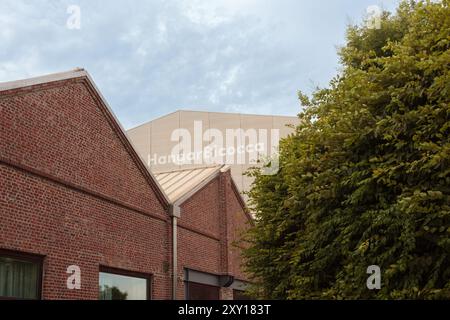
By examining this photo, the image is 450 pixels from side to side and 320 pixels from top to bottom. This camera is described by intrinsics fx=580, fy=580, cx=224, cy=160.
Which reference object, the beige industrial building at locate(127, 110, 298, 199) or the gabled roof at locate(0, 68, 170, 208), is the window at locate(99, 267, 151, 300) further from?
the beige industrial building at locate(127, 110, 298, 199)

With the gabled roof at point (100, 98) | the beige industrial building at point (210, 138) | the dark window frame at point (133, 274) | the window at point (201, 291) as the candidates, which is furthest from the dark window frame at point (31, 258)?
the beige industrial building at point (210, 138)

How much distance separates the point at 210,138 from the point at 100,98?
31.5 m

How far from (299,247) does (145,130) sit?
39707 millimetres

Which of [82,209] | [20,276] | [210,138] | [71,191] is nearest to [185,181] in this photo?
[82,209]

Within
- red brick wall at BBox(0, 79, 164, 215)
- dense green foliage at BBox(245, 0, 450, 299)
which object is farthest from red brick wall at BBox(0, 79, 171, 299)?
dense green foliage at BBox(245, 0, 450, 299)

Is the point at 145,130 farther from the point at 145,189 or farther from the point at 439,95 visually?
the point at 439,95

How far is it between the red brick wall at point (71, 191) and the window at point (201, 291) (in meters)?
A: 2.24

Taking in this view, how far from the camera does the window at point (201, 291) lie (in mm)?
21719

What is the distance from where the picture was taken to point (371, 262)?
32.7ft

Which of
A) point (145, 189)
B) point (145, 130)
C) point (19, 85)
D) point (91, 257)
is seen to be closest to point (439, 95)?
point (19, 85)

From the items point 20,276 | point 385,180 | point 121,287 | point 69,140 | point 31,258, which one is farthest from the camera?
point 121,287

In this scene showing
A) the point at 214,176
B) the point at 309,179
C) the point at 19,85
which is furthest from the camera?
the point at 214,176

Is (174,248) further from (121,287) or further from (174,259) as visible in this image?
(121,287)

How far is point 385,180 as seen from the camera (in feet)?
32.1
